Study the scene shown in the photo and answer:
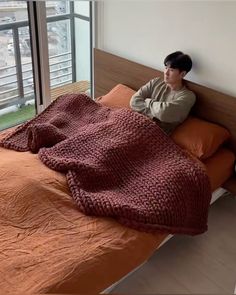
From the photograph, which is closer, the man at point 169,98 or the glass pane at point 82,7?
the man at point 169,98

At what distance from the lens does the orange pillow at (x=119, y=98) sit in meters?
2.43

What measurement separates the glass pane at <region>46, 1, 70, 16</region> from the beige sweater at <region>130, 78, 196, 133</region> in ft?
3.14

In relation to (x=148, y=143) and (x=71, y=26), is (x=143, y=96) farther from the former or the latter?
(x=71, y=26)

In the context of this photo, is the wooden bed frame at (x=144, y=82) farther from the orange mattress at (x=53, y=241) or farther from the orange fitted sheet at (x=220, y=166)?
the orange mattress at (x=53, y=241)

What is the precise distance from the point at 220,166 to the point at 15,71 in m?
1.73

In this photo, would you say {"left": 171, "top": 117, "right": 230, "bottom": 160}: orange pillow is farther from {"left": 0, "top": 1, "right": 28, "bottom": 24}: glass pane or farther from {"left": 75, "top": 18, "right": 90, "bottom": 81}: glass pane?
{"left": 0, "top": 1, "right": 28, "bottom": 24}: glass pane

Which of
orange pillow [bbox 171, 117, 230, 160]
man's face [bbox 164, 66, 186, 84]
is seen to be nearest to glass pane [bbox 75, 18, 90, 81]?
man's face [bbox 164, 66, 186, 84]

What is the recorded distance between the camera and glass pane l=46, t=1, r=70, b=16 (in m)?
2.68

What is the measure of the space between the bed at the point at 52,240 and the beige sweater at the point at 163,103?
0.38 metres

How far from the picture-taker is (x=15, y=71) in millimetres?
2879

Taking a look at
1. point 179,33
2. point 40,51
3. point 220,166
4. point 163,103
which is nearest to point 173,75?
point 163,103

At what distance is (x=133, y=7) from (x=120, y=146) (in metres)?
1.08

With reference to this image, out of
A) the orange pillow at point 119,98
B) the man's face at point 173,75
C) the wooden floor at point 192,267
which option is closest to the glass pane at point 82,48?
the orange pillow at point 119,98

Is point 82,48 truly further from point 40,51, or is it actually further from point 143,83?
point 143,83
